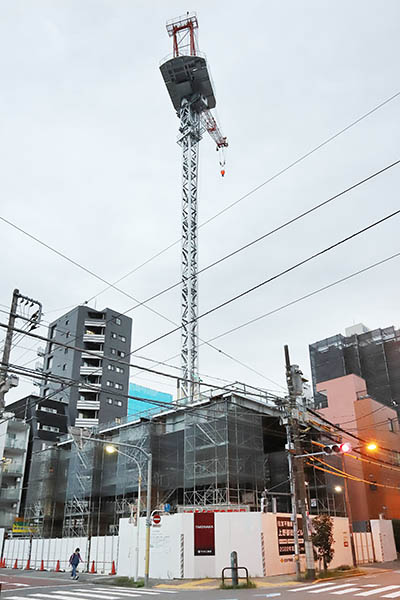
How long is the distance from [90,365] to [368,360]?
41.3 m

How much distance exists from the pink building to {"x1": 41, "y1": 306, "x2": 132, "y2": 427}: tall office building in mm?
33391

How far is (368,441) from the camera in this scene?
43469mm

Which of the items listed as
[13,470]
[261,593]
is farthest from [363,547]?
[13,470]

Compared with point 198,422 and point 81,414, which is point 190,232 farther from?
point 81,414

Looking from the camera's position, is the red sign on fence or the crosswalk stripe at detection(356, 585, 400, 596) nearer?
the crosswalk stripe at detection(356, 585, 400, 596)

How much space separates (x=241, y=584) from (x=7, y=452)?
45037 mm

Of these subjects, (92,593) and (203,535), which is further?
(203,535)

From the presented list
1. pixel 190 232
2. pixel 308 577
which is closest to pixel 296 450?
pixel 308 577

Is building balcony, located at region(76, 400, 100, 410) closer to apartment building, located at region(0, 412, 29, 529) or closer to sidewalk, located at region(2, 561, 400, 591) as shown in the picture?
apartment building, located at region(0, 412, 29, 529)

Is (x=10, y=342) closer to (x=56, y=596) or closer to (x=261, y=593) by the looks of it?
(x=56, y=596)

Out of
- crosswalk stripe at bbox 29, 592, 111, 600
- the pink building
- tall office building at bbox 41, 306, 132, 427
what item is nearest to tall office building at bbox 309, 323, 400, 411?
the pink building

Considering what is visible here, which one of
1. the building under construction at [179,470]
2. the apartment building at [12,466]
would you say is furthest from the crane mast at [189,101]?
the apartment building at [12,466]

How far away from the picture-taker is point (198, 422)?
3322 centimetres

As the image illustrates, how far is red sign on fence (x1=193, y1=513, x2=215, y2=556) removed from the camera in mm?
22844
